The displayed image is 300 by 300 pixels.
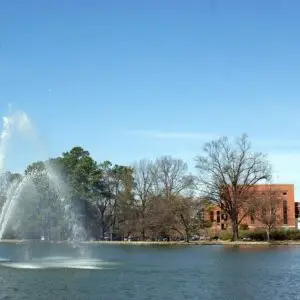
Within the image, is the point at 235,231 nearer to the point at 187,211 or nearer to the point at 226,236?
the point at 226,236

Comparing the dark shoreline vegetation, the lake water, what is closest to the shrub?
the dark shoreline vegetation

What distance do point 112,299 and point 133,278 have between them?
8.15 m

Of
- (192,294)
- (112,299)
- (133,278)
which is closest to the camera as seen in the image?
(112,299)

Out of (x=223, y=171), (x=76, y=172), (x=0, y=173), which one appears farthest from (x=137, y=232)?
(x=0, y=173)

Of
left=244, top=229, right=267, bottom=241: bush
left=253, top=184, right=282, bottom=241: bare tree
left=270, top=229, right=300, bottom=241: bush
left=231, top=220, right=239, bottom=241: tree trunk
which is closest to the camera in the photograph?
left=253, top=184, right=282, bottom=241: bare tree

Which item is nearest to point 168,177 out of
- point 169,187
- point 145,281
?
point 169,187

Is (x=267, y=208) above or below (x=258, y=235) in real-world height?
above

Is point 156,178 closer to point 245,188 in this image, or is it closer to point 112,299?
point 245,188

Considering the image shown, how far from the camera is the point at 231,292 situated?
92.0ft

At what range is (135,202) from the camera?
375 feet

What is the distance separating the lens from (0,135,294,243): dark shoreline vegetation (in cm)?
9469

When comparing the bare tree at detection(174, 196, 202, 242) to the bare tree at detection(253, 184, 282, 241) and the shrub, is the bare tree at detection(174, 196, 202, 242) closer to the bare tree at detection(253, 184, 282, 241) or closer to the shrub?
the shrub

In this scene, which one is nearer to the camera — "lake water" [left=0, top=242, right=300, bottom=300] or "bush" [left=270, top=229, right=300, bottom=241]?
"lake water" [left=0, top=242, right=300, bottom=300]

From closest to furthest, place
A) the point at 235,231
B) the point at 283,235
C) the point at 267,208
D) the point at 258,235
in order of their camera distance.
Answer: the point at 267,208 < the point at 235,231 < the point at 283,235 < the point at 258,235
